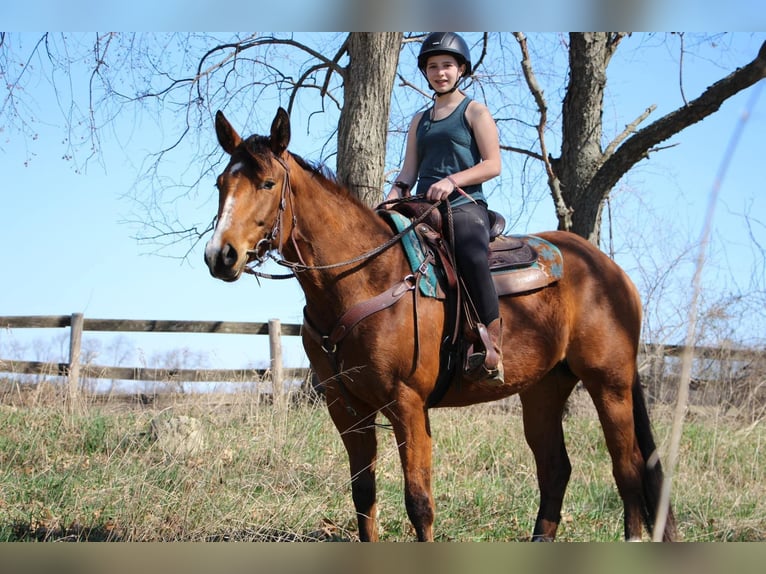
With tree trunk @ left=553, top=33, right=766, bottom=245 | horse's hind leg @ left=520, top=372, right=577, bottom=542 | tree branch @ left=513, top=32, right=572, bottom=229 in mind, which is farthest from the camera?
tree branch @ left=513, top=32, right=572, bottom=229

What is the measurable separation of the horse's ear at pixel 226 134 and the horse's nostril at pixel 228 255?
2.40ft

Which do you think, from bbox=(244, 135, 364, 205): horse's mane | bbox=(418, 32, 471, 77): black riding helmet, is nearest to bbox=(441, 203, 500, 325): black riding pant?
bbox=(244, 135, 364, 205): horse's mane

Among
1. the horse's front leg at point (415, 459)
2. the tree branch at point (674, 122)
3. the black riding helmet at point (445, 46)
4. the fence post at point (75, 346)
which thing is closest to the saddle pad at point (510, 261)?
the horse's front leg at point (415, 459)

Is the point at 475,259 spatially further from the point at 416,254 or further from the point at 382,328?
the point at 382,328

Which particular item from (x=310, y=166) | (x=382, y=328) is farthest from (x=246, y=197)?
(x=382, y=328)

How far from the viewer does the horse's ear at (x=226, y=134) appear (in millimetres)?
4164

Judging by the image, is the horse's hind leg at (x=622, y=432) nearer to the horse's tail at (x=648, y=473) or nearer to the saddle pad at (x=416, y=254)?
the horse's tail at (x=648, y=473)

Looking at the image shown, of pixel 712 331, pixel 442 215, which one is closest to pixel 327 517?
pixel 442 215

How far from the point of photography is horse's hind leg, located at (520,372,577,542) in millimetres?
5406

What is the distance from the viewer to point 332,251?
171 inches

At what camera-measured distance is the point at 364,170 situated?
8320 mm

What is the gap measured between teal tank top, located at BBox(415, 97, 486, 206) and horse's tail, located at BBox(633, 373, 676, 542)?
2.00 m

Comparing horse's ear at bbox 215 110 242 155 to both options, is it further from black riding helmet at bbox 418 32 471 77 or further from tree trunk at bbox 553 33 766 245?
tree trunk at bbox 553 33 766 245

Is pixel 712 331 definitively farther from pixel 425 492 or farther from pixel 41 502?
pixel 41 502
